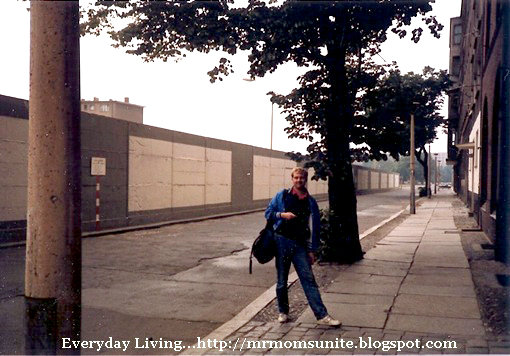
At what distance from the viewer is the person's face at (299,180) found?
581cm

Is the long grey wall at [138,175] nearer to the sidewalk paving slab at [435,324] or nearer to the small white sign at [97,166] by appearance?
the small white sign at [97,166]

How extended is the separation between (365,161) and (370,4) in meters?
3.05

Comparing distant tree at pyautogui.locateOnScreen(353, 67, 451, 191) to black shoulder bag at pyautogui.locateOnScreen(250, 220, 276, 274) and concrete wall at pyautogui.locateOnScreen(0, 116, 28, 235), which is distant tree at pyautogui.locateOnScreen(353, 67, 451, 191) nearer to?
black shoulder bag at pyautogui.locateOnScreen(250, 220, 276, 274)

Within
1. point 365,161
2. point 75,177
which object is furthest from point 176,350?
point 365,161

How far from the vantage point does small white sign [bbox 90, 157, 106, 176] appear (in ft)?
53.0

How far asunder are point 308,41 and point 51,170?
24.4 ft

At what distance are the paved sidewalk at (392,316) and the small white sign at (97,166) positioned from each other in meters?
9.32

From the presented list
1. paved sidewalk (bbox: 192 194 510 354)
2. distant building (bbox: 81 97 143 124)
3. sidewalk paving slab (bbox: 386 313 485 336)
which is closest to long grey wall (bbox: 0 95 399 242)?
paved sidewalk (bbox: 192 194 510 354)

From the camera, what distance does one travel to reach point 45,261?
286 centimetres

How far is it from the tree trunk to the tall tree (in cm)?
2

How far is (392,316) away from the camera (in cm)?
614

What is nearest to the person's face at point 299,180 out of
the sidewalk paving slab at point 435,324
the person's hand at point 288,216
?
the person's hand at point 288,216

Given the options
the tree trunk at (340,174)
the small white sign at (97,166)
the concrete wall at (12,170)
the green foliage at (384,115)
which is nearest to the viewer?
the tree trunk at (340,174)

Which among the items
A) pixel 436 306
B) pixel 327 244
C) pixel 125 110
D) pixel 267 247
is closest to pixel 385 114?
pixel 327 244
